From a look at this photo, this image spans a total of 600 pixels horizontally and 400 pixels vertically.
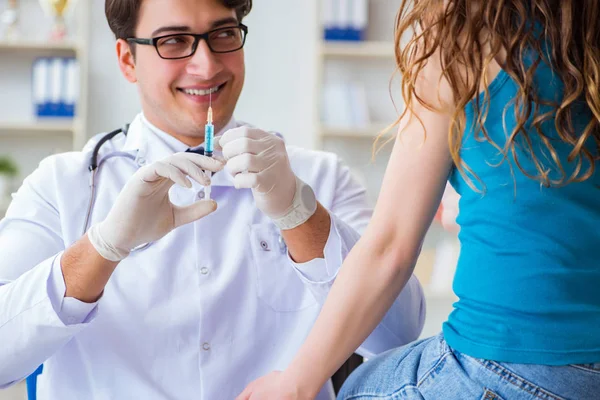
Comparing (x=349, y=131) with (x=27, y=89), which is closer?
(x=349, y=131)

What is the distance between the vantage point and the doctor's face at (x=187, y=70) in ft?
5.44

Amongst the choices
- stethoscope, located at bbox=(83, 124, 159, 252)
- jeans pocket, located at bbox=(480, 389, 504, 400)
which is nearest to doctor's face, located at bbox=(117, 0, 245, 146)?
stethoscope, located at bbox=(83, 124, 159, 252)

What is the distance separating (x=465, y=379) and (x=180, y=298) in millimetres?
747

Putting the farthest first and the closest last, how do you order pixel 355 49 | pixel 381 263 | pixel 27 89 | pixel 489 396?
pixel 27 89, pixel 355 49, pixel 381 263, pixel 489 396

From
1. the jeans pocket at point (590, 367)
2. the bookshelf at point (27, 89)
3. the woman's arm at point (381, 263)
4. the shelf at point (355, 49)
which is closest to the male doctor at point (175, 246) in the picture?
the woman's arm at point (381, 263)

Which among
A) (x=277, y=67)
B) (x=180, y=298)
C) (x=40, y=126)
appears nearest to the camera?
(x=180, y=298)

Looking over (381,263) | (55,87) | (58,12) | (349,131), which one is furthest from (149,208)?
(58,12)

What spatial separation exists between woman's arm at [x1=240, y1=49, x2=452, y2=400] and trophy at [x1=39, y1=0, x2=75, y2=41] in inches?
131

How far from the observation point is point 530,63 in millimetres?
943

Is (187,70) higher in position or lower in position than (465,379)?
higher

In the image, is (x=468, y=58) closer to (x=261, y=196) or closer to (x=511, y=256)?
(x=511, y=256)

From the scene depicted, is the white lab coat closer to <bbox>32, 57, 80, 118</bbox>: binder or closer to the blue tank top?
the blue tank top

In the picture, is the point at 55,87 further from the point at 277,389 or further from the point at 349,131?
the point at 277,389

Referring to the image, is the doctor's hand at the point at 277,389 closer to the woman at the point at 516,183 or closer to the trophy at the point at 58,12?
the woman at the point at 516,183
